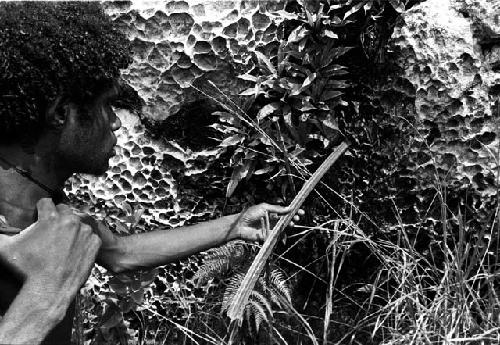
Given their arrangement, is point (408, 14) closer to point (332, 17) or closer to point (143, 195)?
→ point (332, 17)

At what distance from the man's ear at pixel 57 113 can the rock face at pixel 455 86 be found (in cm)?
139

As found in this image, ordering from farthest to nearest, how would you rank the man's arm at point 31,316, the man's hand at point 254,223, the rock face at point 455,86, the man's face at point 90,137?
the rock face at point 455,86 < the man's hand at point 254,223 < the man's face at point 90,137 < the man's arm at point 31,316

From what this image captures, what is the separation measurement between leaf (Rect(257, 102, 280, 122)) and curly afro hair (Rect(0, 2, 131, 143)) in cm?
97

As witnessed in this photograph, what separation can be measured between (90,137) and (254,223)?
0.77m

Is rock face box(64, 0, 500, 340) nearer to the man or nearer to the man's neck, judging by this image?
the man

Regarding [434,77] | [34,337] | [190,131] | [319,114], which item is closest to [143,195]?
[190,131]

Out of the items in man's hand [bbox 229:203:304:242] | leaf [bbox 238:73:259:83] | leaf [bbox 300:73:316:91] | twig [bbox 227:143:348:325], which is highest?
leaf [bbox 238:73:259:83]

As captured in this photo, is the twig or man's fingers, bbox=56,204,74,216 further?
the twig

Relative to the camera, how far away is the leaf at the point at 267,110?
387 cm

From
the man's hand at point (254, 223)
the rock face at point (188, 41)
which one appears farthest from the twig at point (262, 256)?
the rock face at point (188, 41)

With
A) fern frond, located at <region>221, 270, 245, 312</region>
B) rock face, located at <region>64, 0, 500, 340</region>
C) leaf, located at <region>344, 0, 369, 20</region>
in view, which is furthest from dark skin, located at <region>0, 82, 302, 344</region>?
leaf, located at <region>344, 0, 369, 20</region>

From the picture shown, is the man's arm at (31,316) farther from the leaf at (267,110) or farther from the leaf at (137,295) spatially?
the leaf at (267,110)

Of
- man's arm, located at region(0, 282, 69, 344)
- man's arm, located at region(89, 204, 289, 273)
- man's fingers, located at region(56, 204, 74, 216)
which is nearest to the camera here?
man's arm, located at region(0, 282, 69, 344)

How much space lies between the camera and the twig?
3.27m
